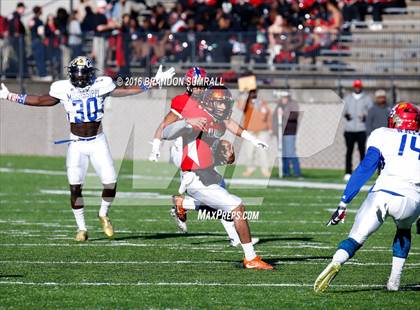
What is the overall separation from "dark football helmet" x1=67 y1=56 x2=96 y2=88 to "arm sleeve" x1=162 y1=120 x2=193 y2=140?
4.59 ft

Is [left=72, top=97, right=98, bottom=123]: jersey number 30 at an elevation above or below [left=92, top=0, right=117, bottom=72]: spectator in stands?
above

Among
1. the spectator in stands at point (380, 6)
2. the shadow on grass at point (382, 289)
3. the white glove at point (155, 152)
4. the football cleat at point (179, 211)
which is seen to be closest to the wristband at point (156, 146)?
the white glove at point (155, 152)

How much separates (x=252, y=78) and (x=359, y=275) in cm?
1321

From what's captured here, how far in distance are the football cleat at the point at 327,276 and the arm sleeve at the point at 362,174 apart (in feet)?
1.59

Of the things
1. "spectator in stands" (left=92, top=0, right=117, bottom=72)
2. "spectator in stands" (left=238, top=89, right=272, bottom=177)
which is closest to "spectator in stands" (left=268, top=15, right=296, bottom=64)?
"spectator in stands" (left=238, top=89, right=272, bottom=177)

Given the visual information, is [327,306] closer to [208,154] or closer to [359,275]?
[359,275]

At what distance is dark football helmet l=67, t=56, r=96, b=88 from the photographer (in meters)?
12.7

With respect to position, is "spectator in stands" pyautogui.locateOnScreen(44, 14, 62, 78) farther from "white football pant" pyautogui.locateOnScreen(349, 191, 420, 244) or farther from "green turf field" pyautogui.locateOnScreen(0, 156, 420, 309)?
"white football pant" pyautogui.locateOnScreen(349, 191, 420, 244)

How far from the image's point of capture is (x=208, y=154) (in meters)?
10.9

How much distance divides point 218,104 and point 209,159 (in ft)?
1.68

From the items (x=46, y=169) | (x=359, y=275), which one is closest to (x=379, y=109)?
(x=46, y=169)

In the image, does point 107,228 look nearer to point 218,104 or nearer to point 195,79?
point 195,79

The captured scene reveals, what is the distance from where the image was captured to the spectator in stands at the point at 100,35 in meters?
26.9

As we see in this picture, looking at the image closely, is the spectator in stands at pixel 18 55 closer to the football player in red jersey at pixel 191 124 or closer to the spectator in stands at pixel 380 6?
the spectator in stands at pixel 380 6
